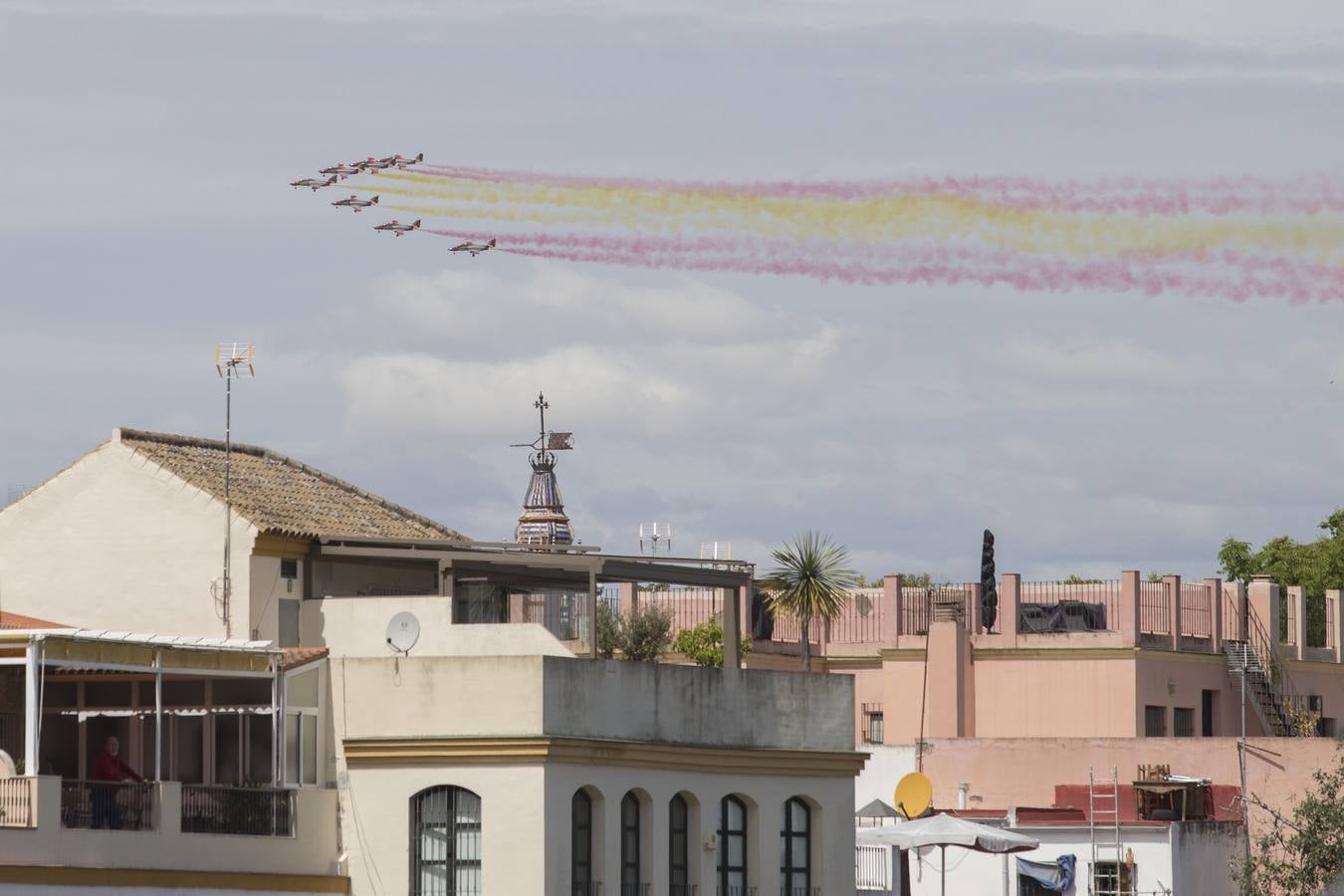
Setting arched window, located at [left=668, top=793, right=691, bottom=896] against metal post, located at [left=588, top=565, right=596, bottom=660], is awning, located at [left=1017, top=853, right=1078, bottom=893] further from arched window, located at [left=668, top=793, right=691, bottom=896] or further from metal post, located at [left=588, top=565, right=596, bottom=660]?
metal post, located at [left=588, top=565, right=596, bottom=660]

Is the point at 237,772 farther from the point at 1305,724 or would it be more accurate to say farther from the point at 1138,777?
the point at 1305,724

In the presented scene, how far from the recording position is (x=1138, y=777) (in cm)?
6025

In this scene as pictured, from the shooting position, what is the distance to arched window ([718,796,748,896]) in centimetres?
4628

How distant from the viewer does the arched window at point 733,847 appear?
46.3 m

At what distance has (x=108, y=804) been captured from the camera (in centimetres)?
3981

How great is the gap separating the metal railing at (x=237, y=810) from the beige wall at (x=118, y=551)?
3578 mm

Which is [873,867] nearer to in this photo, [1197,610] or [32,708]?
[32,708]

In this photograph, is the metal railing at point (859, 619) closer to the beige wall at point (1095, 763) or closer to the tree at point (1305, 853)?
the beige wall at point (1095, 763)

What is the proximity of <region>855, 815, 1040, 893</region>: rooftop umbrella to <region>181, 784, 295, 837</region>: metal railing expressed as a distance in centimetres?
1147

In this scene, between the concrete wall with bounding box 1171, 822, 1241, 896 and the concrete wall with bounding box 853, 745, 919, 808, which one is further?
the concrete wall with bounding box 853, 745, 919, 808

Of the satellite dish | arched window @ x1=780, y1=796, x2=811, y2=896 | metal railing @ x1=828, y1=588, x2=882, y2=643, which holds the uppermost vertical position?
metal railing @ x1=828, y1=588, x2=882, y2=643

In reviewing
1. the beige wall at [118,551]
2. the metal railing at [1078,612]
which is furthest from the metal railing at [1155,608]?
the beige wall at [118,551]

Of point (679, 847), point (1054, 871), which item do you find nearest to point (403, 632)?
point (679, 847)

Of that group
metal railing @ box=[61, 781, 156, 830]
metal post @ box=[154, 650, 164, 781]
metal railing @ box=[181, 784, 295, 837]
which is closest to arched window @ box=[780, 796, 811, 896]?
metal railing @ box=[181, 784, 295, 837]
